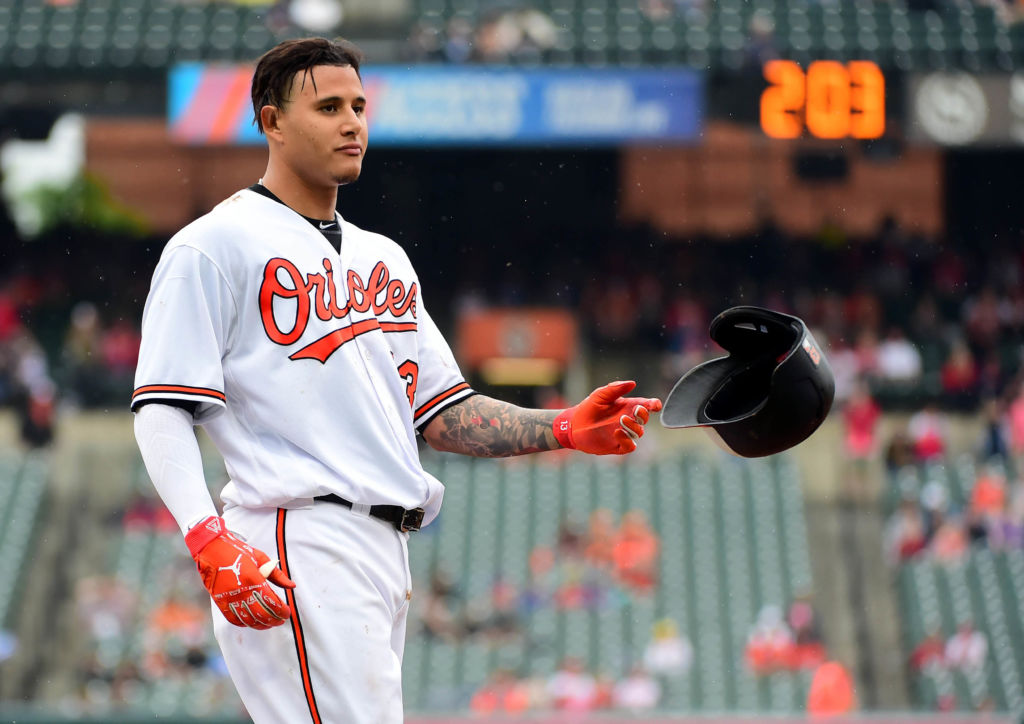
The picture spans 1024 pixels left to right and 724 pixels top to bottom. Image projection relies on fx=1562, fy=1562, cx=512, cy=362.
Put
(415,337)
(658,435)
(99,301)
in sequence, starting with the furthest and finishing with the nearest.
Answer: (99,301) → (658,435) → (415,337)

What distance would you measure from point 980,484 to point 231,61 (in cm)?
758

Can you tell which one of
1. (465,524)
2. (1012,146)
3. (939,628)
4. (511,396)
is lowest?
(939,628)

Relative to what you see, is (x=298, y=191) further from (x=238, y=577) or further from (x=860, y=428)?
(x=860, y=428)

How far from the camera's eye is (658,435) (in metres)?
15.0

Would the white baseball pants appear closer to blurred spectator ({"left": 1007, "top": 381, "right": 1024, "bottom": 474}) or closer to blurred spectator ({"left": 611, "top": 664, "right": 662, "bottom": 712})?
blurred spectator ({"left": 611, "top": 664, "right": 662, "bottom": 712})

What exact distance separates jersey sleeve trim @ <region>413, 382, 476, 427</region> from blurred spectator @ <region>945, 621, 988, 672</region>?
9687 mm

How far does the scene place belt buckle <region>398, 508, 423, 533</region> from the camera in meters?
2.71

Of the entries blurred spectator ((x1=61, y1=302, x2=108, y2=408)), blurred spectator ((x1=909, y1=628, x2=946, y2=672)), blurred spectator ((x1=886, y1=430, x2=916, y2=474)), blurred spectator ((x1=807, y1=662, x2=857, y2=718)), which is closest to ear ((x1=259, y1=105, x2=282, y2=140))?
blurred spectator ((x1=807, y1=662, x2=857, y2=718))

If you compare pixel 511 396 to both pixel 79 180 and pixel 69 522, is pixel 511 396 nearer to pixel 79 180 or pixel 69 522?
pixel 69 522

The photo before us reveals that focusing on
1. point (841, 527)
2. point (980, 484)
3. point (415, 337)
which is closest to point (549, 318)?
point (841, 527)

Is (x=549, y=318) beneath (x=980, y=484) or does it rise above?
above

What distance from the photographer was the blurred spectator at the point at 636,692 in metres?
11.5

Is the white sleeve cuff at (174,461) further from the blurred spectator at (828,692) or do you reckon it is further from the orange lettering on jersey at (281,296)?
the blurred spectator at (828,692)

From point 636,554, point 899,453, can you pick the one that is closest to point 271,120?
point 636,554
